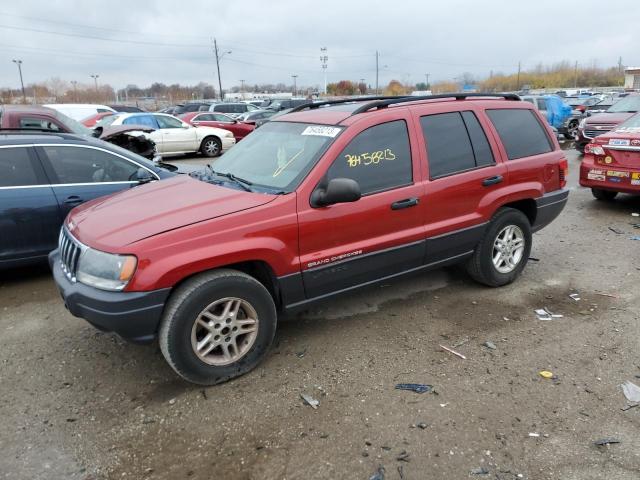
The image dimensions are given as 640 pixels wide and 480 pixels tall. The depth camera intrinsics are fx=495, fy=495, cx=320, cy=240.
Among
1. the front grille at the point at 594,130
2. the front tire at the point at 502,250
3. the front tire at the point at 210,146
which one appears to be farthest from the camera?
the front tire at the point at 210,146

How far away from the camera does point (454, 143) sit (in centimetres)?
441

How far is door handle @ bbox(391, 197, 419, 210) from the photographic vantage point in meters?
3.96

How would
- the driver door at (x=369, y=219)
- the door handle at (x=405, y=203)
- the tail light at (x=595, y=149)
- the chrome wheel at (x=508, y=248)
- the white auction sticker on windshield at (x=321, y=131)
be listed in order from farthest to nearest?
the tail light at (x=595, y=149)
the chrome wheel at (x=508, y=248)
the door handle at (x=405, y=203)
the white auction sticker on windshield at (x=321, y=131)
the driver door at (x=369, y=219)

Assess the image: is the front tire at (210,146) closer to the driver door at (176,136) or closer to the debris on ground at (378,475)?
the driver door at (176,136)

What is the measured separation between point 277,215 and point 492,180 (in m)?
2.24

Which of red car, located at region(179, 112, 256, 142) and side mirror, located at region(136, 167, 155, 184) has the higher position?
red car, located at region(179, 112, 256, 142)

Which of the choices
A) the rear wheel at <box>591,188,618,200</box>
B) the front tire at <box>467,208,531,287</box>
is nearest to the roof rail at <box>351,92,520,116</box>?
the front tire at <box>467,208,531,287</box>

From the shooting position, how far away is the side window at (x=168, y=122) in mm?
15637

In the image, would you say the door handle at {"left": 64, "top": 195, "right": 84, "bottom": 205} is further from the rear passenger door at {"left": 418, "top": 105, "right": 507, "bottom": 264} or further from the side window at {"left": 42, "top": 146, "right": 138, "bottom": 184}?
the rear passenger door at {"left": 418, "top": 105, "right": 507, "bottom": 264}

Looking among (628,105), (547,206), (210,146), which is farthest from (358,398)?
(628,105)

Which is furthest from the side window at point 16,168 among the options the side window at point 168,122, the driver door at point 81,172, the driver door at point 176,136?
the side window at point 168,122

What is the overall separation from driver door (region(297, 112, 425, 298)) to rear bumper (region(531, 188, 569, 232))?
1.65m

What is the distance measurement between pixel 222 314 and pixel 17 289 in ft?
10.5

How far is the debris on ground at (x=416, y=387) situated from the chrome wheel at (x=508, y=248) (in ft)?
6.46
